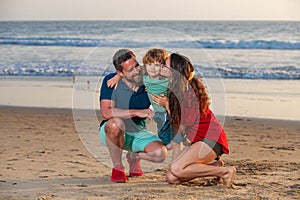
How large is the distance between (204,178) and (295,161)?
3.90 feet

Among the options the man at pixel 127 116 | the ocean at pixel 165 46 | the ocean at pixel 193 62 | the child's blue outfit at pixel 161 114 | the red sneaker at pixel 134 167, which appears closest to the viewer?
the child's blue outfit at pixel 161 114

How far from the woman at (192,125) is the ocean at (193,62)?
564mm

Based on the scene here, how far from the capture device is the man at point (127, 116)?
196 inches

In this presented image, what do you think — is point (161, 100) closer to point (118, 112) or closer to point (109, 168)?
point (118, 112)

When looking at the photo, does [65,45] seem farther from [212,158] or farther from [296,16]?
[212,158]

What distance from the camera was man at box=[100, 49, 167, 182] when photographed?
4.98m

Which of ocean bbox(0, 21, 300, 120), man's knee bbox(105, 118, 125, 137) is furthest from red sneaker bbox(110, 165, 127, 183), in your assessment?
ocean bbox(0, 21, 300, 120)

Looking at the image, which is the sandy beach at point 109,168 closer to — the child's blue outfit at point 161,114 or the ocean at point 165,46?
the child's blue outfit at point 161,114

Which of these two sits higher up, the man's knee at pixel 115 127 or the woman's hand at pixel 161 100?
the woman's hand at pixel 161 100

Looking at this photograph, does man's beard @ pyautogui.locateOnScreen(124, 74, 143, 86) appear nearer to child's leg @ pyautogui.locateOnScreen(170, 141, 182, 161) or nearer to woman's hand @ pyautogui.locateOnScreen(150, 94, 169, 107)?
woman's hand @ pyautogui.locateOnScreen(150, 94, 169, 107)

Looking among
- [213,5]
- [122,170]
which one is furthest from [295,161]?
[213,5]

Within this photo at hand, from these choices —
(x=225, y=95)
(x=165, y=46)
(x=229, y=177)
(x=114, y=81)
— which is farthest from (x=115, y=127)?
(x=165, y=46)

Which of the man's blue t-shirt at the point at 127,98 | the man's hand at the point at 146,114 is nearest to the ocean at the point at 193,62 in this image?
the man's blue t-shirt at the point at 127,98

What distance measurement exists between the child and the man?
0.24 ft
